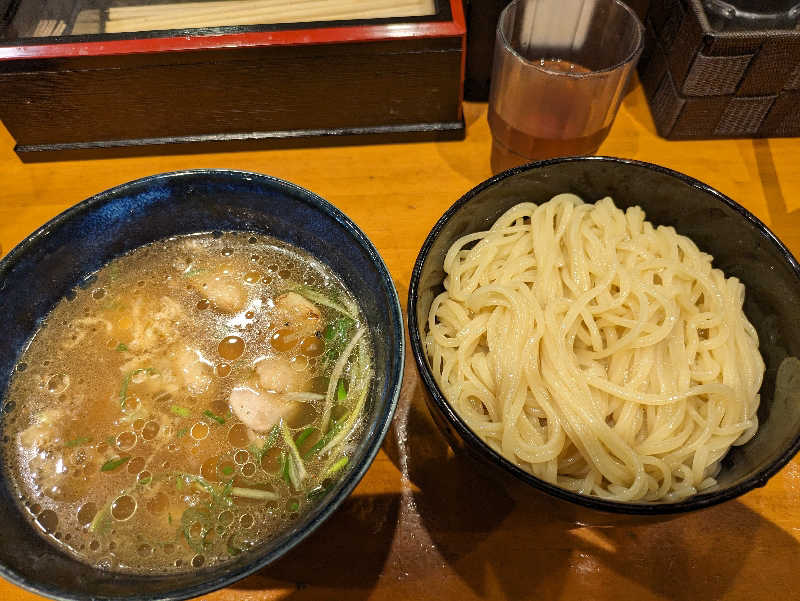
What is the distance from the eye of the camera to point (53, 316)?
1.41 m

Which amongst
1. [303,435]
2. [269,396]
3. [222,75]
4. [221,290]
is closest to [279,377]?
[269,396]

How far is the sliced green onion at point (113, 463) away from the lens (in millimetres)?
1224

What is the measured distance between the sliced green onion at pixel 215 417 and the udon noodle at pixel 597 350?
497 millimetres

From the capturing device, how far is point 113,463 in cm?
123

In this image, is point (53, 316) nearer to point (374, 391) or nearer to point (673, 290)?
point (374, 391)

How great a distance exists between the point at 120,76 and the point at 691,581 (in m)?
2.15

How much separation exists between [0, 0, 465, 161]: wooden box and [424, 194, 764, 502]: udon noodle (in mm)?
734

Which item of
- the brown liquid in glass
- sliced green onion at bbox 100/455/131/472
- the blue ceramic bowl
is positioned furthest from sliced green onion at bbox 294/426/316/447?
the brown liquid in glass

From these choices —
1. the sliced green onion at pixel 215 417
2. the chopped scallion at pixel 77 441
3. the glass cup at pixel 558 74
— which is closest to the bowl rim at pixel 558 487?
the sliced green onion at pixel 215 417

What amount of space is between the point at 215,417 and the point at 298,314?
320 millimetres

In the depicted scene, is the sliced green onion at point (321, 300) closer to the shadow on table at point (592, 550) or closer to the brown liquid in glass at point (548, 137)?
the shadow on table at point (592, 550)

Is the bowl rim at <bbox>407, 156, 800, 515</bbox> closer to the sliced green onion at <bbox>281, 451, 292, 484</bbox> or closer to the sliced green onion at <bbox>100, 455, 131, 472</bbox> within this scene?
the sliced green onion at <bbox>281, 451, 292, 484</bbox>

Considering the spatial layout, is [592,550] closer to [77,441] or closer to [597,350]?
[597,350]

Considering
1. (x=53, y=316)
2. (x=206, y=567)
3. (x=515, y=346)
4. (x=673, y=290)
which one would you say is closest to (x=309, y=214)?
(x=515, y=346)
